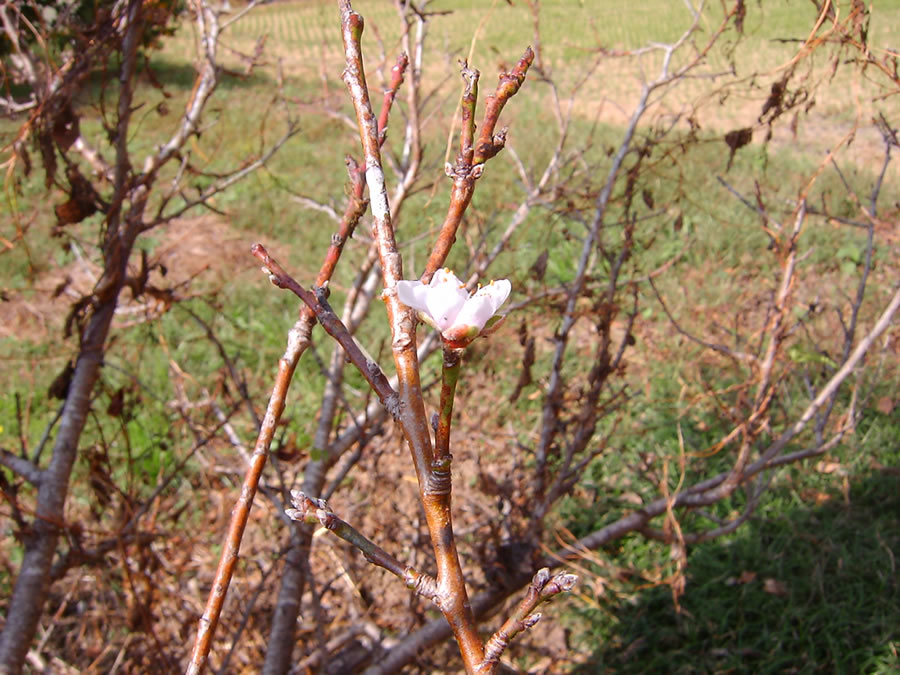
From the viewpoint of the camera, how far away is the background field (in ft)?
7.91

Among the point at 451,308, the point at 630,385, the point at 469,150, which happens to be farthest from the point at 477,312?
the point at 630,385

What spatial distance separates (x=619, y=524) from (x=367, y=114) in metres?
1.50

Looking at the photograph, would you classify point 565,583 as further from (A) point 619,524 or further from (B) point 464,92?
(A) point 619,524

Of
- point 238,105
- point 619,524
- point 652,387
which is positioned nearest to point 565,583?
point 619,524

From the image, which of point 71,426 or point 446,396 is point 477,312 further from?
point 71,426

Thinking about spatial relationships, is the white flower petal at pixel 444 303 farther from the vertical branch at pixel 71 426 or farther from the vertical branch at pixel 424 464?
the vertical branch at pixel 71 426

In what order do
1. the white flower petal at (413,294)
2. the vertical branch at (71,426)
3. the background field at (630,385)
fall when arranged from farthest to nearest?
the background field at (630,385)
the vertical branch at (71,426)
the white flower petal at (413,294)

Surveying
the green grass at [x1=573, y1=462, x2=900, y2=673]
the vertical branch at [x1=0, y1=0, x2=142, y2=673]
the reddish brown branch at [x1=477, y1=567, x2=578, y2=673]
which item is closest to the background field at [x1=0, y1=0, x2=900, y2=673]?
the green grass at [x1=573, y1=462, x2=900, y2=673]

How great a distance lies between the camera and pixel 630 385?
3865mm

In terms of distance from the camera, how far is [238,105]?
1013 centimetres

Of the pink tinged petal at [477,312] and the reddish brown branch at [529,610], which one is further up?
the pink tinged petal at [477,312]

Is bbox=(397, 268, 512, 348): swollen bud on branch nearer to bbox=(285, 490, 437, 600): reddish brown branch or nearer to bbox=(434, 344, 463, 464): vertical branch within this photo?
bbox=(434, 344, 463, 464): vertical branch

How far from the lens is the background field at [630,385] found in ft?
7.91

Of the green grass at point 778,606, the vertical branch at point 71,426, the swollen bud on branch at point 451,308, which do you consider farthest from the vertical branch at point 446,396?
the green grass at point 778,606
